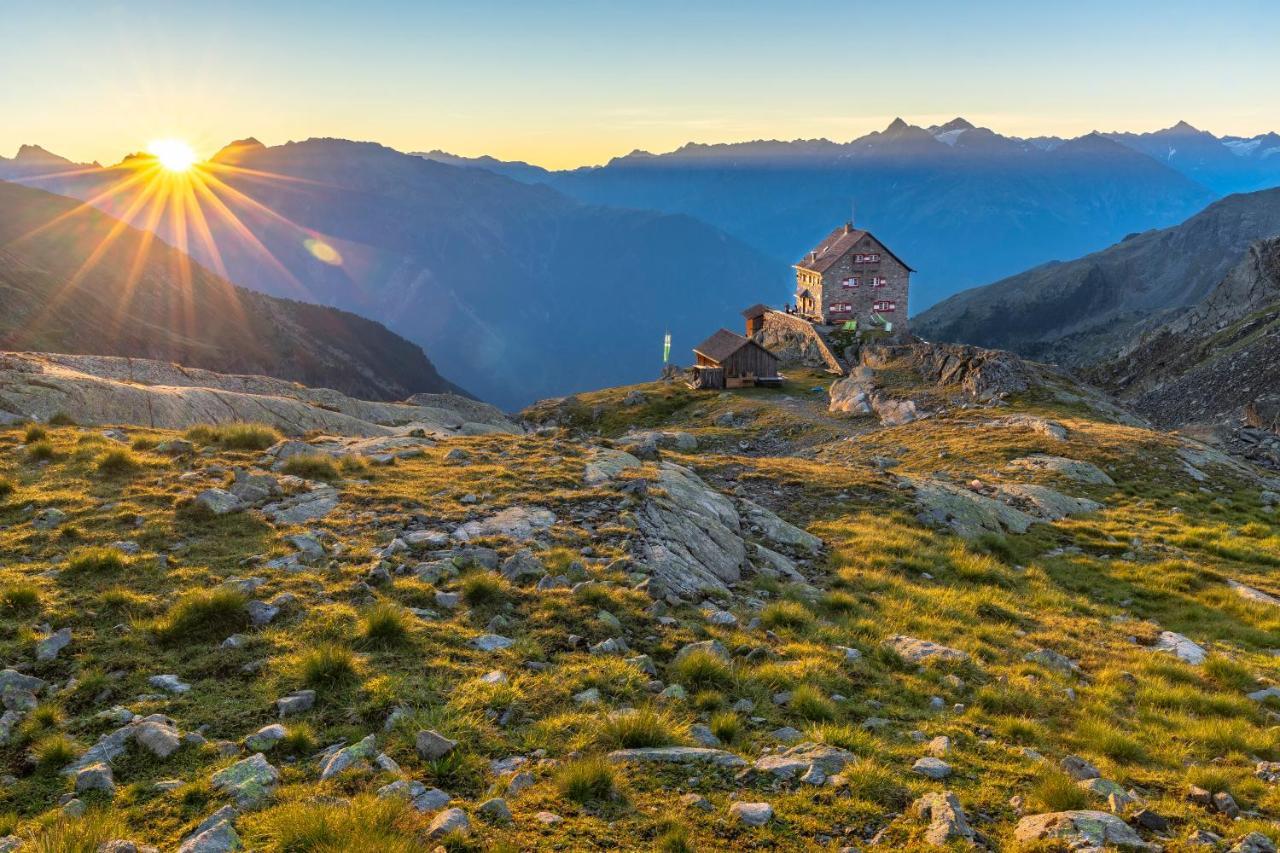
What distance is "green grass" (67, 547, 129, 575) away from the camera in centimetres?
1044

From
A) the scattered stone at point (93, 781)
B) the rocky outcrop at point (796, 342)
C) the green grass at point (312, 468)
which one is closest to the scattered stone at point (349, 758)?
the scattered stone at point (93, 781)

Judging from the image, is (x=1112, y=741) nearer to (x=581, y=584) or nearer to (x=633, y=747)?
(x=633, y=747)

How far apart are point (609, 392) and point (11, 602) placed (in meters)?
76.3

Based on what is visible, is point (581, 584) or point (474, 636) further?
point (581, 584)

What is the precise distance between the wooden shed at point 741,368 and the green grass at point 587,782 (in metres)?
65.7

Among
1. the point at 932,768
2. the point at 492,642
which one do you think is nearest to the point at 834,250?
the point at 492,642

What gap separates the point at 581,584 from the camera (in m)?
11.1

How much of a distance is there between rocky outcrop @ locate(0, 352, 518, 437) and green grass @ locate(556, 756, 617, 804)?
23.7m

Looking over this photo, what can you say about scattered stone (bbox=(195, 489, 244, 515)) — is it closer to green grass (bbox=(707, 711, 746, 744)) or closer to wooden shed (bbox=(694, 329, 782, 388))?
green grass (bbox=(707, 711, 746, 744))

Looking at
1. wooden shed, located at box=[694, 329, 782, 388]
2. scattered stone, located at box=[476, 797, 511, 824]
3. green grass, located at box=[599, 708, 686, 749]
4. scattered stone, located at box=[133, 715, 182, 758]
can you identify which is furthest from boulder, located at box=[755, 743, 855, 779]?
wooden shed, located at box=[694, 329, 782, 388]

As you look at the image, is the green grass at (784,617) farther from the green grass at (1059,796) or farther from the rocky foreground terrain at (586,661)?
the green grass at (1059,796)

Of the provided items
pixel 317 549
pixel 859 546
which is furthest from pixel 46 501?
pixel 859 546

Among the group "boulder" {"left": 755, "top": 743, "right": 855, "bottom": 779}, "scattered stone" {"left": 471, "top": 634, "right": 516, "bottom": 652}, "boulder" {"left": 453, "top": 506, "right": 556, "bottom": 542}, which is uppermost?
"boulder" {"left": 453, "top": 506, "right": 556, "bottom": 542}

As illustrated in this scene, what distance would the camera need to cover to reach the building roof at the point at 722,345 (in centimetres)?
7162
